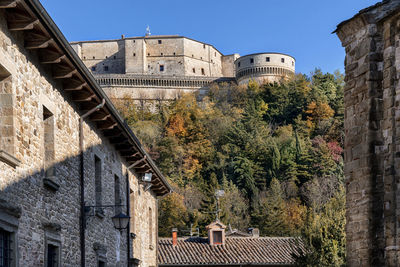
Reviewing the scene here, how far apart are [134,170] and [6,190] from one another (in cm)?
1195

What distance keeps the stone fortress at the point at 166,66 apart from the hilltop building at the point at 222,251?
60.4 meters

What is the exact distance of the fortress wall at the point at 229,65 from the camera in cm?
11331

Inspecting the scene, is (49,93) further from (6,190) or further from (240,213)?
(240,213)

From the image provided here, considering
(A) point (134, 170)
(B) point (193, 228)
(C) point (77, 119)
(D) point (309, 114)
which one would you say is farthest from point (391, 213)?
(D) point (309, 114)

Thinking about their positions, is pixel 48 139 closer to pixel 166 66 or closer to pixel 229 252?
pixel 229 252

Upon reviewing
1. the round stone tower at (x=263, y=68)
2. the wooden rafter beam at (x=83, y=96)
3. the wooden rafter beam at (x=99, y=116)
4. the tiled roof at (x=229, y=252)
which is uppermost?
the round stone tower at (x=263, y=68)

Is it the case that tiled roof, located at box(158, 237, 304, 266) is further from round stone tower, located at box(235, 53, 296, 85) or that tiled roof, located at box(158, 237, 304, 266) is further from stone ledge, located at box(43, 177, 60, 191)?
round stone tower, located at box(235, 53, 296, 85)

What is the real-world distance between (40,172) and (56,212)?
3.64 ft

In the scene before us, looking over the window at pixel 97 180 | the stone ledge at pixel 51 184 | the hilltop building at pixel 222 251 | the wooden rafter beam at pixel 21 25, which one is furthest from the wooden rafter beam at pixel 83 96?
the hilltop building at pixel 222 251

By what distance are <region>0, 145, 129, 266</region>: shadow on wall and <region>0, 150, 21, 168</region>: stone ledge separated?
71 mm

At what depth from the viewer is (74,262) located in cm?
1360

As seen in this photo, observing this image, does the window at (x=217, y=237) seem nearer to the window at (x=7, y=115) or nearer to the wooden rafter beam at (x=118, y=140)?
the wooden rafter beam at (x=118, y=140)

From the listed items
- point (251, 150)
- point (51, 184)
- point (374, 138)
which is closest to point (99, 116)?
point (51, 184)

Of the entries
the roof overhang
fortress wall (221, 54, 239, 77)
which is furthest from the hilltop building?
fortress wall (221, 54, 239, 77)
